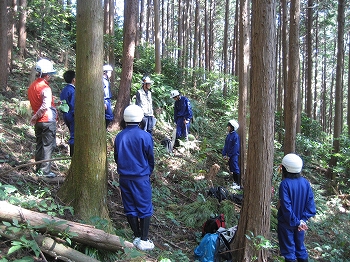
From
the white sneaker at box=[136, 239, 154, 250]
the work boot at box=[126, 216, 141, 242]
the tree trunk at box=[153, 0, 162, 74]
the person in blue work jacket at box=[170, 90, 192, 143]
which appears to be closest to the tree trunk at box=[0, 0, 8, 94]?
the person in blue work jacket at box=[170, 90, 192, 143]

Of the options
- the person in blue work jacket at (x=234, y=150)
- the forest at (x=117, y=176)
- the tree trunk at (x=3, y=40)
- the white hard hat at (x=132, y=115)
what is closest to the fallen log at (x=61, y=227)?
the forest at (x=117, y=176)

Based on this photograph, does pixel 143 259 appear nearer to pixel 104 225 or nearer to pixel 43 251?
pixel 104 225

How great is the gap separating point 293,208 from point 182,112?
20.8ft

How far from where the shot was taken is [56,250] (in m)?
3.39

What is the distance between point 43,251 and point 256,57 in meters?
3.76

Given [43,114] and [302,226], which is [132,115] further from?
[302,226]

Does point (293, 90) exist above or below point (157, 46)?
below

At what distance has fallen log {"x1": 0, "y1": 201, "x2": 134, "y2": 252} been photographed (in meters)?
3.45

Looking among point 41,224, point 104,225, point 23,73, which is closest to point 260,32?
point 104,225

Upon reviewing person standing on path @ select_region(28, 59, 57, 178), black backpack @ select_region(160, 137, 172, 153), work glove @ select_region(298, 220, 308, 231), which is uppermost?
person standing on path @ select_region(28, 59, 57, 178)

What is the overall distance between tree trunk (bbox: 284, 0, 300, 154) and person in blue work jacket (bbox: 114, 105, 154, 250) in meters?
5.14

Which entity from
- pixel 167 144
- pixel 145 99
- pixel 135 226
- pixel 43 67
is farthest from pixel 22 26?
pixel 135 226

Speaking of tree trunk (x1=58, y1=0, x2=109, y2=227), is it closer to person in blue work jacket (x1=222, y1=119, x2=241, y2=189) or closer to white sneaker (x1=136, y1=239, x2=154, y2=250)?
white sneaker (x1=136, y1=239, x2=154, y2=250)

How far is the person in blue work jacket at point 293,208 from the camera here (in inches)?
196
